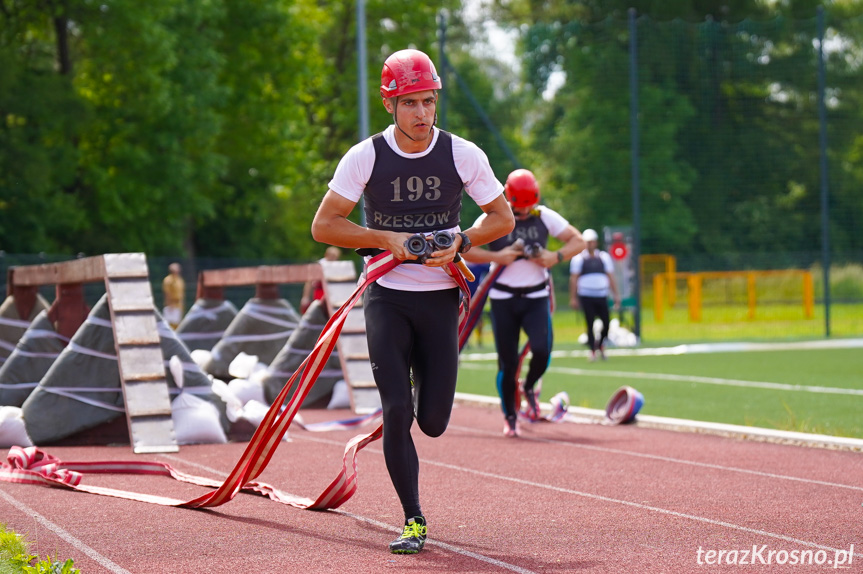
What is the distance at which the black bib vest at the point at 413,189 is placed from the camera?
631cm

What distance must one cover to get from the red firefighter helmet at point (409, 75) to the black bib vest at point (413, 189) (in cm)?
29

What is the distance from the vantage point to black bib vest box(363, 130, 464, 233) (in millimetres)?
6309

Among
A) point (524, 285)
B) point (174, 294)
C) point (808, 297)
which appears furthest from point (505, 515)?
point (808, 297)

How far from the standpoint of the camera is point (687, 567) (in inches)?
220

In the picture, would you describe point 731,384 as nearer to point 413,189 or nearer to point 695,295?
point 413,189

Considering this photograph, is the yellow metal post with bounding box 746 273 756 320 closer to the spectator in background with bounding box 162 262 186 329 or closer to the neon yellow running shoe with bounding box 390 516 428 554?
the spectator in background with bounding box 162 262 186 329

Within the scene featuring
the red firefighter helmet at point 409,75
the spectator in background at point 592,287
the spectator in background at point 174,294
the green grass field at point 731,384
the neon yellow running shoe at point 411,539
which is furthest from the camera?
the spectator in background at point 174,294

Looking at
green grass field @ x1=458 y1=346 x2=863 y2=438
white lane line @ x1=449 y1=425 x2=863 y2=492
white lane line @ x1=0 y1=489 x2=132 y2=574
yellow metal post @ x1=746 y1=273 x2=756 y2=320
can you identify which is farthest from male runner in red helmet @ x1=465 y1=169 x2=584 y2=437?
yellow metal post @ x1=746 y1=273 x2=756 y2=320

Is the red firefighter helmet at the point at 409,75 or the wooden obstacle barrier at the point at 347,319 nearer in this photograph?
the red firefighter helmet at the point at 409,75

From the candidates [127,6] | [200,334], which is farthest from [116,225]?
[200,334]

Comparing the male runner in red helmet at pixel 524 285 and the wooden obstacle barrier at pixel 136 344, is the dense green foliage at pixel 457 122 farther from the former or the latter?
the wooden obstacle barrier at pixel 136 344

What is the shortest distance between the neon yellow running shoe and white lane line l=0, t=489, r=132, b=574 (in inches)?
47.9

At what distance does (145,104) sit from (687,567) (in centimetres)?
3227

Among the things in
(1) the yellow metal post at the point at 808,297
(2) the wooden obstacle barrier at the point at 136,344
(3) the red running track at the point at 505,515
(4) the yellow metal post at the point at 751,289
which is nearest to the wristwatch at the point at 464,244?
(3) the red running track at the point at 505,515
